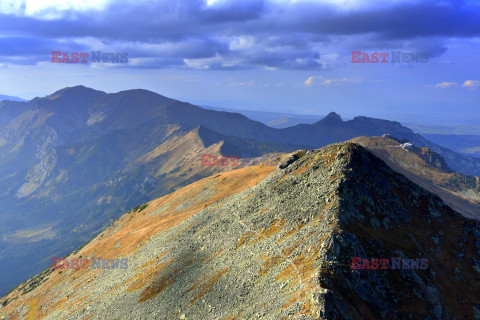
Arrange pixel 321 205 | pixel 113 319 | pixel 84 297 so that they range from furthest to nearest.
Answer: pixel 84 297
pixel 113 319
pixel 321 205

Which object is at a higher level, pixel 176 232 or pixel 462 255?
pixel 462 255

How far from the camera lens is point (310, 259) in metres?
43.4

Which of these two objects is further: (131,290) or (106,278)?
(106,278)

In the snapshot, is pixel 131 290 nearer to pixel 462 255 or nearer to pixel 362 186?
pixel 362 186

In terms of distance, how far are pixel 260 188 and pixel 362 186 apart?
25.8m

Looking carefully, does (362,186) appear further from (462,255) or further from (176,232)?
(176,232)

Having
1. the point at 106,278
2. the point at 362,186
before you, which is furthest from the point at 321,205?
the point at 106,278

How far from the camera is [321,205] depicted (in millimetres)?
54438

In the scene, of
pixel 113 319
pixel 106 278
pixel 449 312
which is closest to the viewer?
pixel 449 312

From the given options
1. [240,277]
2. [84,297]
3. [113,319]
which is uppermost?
[240,277]

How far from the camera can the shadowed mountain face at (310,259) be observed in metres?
40.4

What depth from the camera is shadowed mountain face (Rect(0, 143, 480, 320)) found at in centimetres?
4044

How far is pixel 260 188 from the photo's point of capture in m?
75.7

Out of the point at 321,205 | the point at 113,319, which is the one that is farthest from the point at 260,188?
the point at 113,319
